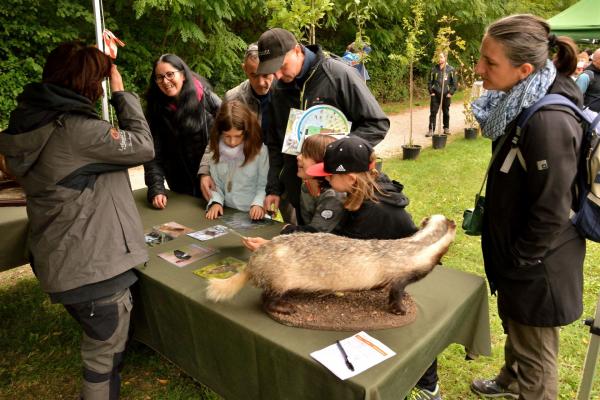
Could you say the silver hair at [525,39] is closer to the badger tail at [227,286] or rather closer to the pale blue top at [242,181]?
the badger tail at [227,286]

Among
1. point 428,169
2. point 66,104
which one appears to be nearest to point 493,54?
point 66,104

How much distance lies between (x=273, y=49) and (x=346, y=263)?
1.70 m

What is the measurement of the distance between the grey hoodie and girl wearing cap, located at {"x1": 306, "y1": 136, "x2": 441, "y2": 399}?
0.99m

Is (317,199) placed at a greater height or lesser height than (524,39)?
lesser

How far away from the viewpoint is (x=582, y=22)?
8672 millimetres

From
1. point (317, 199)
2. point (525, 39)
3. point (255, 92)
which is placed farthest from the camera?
point (255, 92)

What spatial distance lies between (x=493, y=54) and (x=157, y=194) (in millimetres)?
2586

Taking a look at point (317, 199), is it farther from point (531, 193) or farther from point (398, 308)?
point (531, 193)

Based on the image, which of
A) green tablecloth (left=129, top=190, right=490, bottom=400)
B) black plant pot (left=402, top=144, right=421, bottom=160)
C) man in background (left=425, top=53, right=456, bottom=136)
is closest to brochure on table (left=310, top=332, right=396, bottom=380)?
green tablecloth (left=129, top=190, right=490, bottom=400)

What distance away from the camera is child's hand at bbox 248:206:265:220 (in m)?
3.13

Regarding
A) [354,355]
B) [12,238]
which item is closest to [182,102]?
[12,238]

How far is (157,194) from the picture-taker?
11.5 ft

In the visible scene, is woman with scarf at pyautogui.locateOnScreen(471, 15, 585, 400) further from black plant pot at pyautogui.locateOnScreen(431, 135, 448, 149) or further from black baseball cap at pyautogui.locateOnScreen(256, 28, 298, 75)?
black plant pot at pyautogui.locateOnScreen(431, 135, 448, 149)

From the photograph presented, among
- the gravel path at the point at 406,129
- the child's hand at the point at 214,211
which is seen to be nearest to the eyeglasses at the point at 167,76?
the child's hand at the point at 214,211
